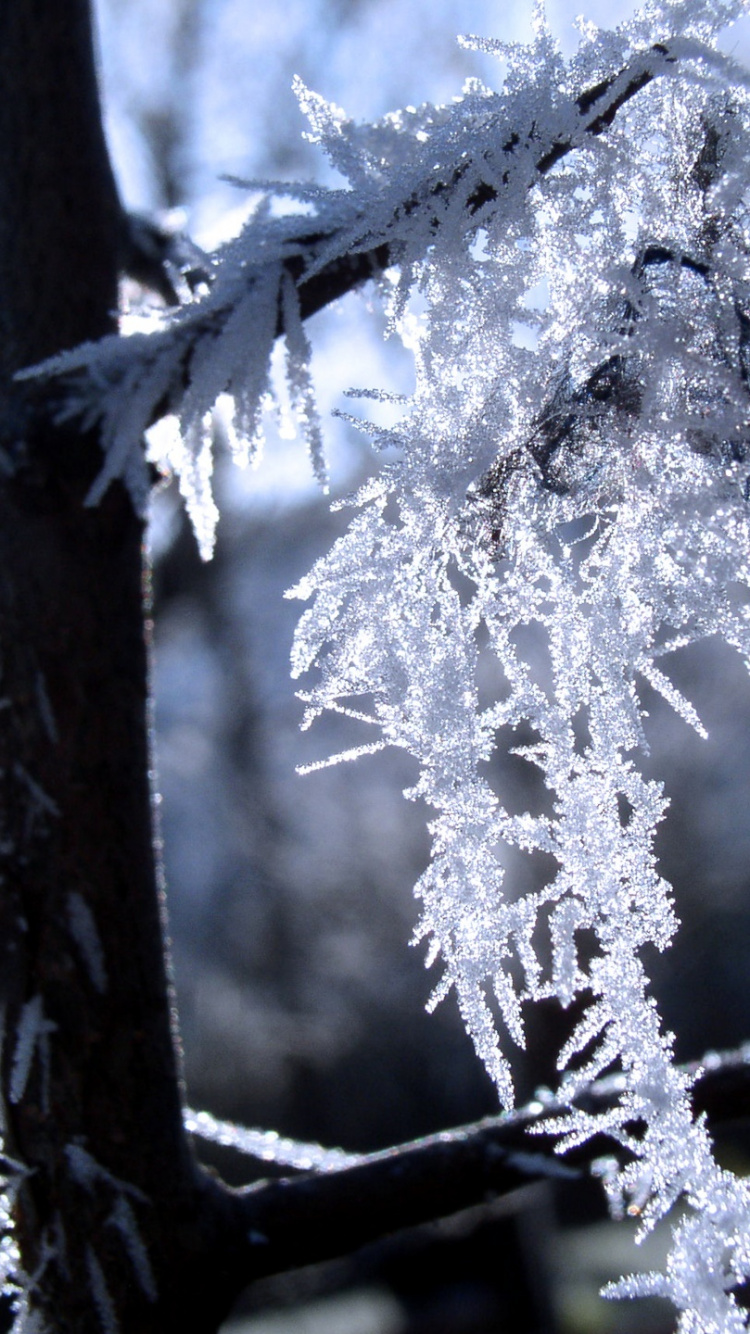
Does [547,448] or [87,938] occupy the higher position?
[547,448]

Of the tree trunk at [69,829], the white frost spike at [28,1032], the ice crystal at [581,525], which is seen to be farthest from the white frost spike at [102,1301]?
the ice crystal at [581,525]

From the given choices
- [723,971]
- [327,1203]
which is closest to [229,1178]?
[723,971]

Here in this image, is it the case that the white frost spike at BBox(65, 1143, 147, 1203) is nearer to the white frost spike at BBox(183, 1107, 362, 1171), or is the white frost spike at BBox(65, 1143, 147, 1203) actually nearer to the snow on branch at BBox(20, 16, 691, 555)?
the white frost spike at BBox(183, 1107, 362, 1171)

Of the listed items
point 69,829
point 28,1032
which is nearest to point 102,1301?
point 28,1032

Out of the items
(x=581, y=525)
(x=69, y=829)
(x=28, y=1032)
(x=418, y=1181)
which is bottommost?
(x=418, y=1181)

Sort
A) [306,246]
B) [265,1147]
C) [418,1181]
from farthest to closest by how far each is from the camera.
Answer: [265,1147] → [418,1181] → [306,246]

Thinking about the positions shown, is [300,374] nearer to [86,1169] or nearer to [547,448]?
[547,448]

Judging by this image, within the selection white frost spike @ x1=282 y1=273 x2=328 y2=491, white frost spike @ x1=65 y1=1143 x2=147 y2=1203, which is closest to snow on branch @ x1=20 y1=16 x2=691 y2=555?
white frost spike @ x1=282 y1=273 x2=328 y2=491
